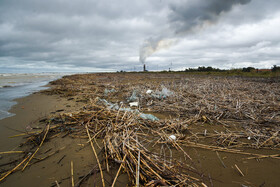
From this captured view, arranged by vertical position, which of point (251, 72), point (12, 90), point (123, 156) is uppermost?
point (251, 72)

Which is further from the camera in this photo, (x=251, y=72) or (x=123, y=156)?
(x=251, y=72)

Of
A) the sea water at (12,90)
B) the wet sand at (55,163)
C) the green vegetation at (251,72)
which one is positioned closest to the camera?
the wet sand at (55,163)

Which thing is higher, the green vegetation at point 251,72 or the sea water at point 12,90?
the green vegetation at point 251,72

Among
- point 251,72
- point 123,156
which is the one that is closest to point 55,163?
point 123,156

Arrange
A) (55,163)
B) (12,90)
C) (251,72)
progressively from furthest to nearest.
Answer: (251,72), (12,90), (55,163)

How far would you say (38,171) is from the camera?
164 cm

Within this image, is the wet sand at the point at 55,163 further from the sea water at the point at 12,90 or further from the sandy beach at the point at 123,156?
the sea water at the point at 12,90

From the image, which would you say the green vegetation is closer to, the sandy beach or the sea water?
the sandy beach

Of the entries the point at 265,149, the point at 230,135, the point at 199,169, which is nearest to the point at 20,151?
the point at 199,169

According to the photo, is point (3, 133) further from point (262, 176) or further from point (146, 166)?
point (262, 176)

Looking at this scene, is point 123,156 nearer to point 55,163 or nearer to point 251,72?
point 55,163

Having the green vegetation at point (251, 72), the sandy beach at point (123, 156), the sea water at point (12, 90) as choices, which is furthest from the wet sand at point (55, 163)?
the green vegetation at point (251, 72)

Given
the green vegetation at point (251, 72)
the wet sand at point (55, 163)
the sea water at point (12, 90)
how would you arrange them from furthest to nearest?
the green vegetation at point (251, 72) → the sea water at point (12, 90) → the wet sand at point (55, 163)

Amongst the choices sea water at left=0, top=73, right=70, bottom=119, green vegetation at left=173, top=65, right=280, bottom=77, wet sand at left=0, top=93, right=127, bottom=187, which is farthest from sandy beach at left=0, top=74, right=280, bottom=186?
green vegetation at left=173, top=65, right=280, bottom=77
